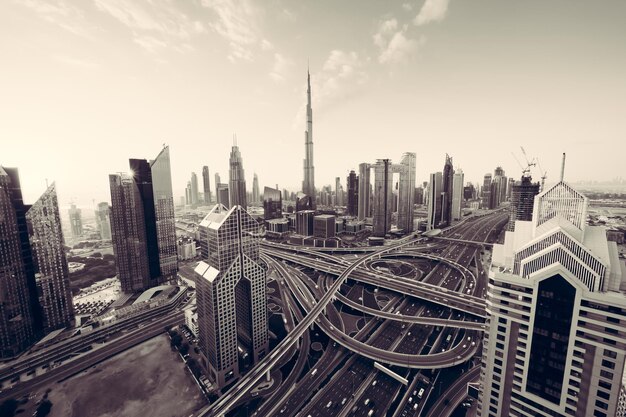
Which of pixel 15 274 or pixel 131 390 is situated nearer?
pixel 131 390

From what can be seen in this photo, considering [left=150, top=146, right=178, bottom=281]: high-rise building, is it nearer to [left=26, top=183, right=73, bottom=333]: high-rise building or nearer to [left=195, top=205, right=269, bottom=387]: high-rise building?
[left=26, top=183, right=73, bottom=333]: high-rise building

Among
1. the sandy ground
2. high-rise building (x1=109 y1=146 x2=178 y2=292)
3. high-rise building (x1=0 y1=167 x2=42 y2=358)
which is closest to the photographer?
the sandy ground

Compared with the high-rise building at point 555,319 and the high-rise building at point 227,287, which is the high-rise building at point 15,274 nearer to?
the high-rise building at point 227,287

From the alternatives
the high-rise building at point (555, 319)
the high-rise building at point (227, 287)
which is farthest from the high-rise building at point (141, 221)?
the high-rise building at point (555, 319)

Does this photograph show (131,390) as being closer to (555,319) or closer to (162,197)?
(162,197)

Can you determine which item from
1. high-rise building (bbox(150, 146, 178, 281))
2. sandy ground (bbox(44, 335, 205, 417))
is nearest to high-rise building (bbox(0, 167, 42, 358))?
sandy ground (bbox(44, 335, 205, 417))

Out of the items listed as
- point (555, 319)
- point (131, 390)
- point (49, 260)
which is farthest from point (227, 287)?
point (49, 260)

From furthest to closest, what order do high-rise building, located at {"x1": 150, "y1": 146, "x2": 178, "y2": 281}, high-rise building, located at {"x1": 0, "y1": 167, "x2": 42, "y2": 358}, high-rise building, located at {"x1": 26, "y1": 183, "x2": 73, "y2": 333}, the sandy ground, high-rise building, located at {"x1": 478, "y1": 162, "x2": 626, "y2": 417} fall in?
1. high-rise building, located at {"x1": 150, "y1": 146, "x2": 178, "y2": 281}
2. high-rise building, located at {"x1": 26, "y1": 183, "x2": 73, "y2": 333}
3. high-rise building, located at {"x1": 0, "y1": 167, "x2": 42, "y2": 358}
4. the sandy ground
5. high-rise building, located at {"x1": 478, "y1": 162, "x2": 626, "y2": 417}
